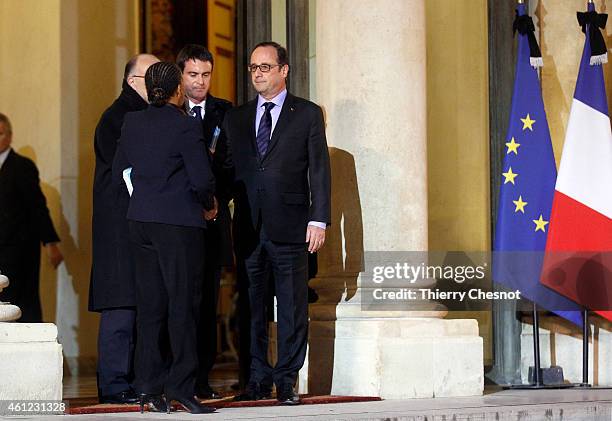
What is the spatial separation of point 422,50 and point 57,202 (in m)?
4.51

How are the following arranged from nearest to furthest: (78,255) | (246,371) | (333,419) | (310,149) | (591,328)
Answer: (333,419) < (310,149) < (246,371) < (591,328) < (78,255)

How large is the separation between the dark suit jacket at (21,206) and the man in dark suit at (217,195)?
333 centimetres

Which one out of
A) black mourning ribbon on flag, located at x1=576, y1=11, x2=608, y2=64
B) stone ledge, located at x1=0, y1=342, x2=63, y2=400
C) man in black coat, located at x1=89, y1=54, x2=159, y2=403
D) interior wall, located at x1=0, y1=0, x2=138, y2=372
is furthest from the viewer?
interior wall, located at x1=0, y1=0, x2=138, y2=372

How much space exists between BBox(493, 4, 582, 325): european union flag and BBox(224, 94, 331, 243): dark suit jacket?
1875 millimetres

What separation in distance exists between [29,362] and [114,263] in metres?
1.18

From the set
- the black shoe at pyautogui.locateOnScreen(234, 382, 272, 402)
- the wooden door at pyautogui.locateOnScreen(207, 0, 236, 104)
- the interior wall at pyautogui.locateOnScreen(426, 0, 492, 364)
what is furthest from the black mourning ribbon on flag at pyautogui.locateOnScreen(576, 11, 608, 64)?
the wooden door at pyautogui.locateOnScreen(207, 0, 236, 104)

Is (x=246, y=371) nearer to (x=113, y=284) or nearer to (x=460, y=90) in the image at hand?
(x=113, y=284)

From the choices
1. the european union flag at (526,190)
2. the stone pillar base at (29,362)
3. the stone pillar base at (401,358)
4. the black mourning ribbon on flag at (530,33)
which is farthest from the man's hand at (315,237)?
the black mourning ribbon on flag at (530,33)

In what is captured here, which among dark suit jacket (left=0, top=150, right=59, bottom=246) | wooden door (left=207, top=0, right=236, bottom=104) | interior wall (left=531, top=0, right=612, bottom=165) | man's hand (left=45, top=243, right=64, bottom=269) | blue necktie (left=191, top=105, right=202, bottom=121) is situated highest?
wooden door (left=207, top=0, right=236, bottom=104)

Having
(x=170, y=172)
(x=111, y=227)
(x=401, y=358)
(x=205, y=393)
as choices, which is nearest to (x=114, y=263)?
(x=111, y=227)

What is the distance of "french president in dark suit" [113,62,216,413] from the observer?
7.29 metres

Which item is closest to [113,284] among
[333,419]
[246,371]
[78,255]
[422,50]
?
[246,371]

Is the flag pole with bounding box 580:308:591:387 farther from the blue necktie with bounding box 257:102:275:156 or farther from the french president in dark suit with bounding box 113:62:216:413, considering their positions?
the french president in dark suit with bounding box 113:62:216:413

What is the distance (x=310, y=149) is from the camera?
321 inches
